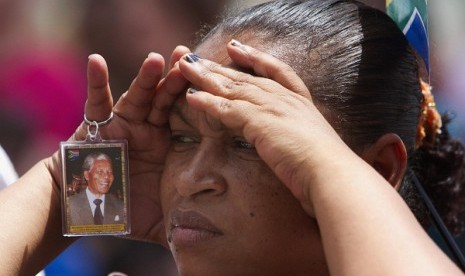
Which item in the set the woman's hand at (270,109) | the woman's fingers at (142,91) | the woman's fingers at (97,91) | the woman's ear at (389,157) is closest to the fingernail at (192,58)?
the woman's hand at (270,109)

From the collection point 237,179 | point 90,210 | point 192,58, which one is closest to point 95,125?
point 90,210

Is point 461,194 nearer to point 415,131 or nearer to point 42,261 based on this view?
point 415,131

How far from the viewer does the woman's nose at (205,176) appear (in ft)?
7.11

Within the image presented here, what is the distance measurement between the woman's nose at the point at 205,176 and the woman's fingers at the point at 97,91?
0.36m

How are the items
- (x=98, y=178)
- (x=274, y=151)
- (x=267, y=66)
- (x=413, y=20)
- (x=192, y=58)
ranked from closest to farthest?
(x=274, y=151) → (x=267, y=66) → (x=192, y=58) → (x=98, y=178) → (x=413, y=20)

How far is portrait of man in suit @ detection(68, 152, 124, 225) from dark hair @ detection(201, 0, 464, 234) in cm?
44

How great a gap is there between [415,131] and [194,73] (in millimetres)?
643

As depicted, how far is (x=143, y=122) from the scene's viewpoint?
8.19ft

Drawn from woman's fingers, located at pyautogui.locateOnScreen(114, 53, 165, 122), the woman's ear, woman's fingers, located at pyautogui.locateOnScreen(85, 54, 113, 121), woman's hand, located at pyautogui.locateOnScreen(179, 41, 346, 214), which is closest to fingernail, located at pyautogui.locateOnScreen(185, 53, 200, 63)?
woman's hand, located at pyautogui.locateOnScreen(179, 41, 346, 214)

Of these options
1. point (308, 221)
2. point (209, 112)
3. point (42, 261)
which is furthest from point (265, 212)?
point (42, 261)

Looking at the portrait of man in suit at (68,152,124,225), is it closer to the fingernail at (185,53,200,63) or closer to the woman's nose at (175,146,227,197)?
the woman's nose at (175,146,227,197)

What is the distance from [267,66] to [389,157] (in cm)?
39

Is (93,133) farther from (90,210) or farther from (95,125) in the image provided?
(90,210)

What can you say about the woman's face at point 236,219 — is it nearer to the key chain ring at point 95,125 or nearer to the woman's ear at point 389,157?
the woman's ear at point 389,157
